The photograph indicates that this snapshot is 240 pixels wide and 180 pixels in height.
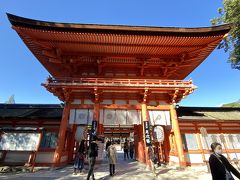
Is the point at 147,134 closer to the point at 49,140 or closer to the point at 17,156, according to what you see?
the point at 49,140

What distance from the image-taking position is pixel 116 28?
35.7 feet

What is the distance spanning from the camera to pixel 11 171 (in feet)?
32.7

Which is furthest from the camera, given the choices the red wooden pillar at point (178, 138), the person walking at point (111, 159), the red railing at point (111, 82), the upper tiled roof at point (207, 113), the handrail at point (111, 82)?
the upper tiled roof at point (207, 113)

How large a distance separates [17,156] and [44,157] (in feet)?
6.63

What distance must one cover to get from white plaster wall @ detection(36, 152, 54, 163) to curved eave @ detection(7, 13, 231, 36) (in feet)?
29.1

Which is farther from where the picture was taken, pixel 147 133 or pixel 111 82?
pixel 111 82

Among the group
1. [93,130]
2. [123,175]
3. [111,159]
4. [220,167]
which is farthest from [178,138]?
[220,167]

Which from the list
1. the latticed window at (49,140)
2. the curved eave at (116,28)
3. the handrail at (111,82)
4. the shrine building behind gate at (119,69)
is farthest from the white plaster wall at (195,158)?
the latticed window at (49,140)

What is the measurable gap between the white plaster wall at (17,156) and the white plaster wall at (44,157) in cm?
82

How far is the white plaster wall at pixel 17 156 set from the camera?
11.8 metres

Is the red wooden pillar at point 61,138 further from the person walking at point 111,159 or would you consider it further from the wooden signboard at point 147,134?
the wooden signboard at point 147,134

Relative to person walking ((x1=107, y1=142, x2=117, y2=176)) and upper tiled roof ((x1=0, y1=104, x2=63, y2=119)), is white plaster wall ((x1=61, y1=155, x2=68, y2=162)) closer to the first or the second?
upper tiled roof ((x1=0, y1=104, x2=63, y2=119))

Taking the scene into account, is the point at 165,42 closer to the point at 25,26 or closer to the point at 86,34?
the point at 86,34

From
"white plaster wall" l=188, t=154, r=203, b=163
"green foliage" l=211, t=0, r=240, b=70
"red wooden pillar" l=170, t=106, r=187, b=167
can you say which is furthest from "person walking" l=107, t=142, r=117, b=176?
"green foliage" l=211, t=0, r=240, b=70
